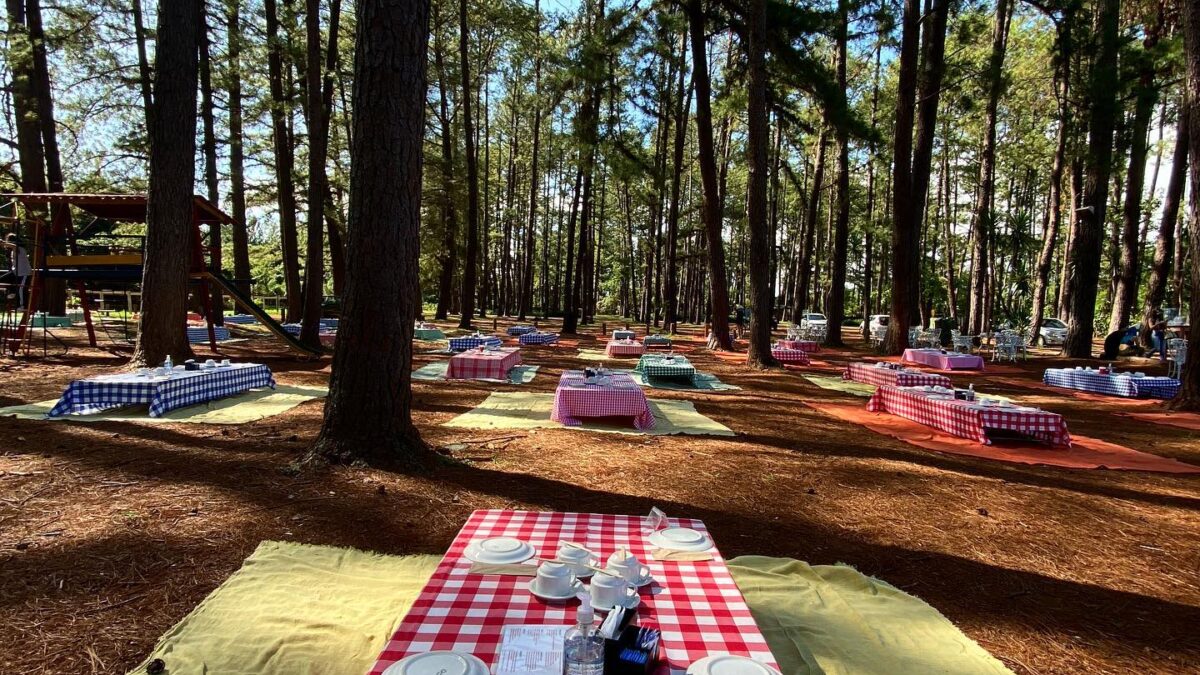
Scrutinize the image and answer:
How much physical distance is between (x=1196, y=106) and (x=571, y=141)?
14.5m

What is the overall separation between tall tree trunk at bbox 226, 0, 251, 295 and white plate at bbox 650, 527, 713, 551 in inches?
664

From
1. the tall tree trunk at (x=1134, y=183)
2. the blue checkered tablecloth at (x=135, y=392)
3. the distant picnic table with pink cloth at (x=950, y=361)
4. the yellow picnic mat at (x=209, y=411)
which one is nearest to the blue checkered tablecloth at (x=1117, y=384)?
the distant picnic table with pink cloth at (x=950, y=361)

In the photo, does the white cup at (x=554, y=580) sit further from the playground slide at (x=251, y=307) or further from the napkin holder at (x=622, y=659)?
the playground slide at (x=251, y=307)

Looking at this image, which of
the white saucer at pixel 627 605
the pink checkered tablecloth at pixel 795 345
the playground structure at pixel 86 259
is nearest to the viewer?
the white saucer at pixel 627 605

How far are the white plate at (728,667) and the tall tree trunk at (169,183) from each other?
10.1 metres

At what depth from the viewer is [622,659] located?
1551mm

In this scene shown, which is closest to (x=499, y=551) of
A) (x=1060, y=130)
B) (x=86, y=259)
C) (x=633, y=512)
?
(x=633, y=512)

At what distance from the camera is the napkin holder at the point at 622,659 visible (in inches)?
60.6

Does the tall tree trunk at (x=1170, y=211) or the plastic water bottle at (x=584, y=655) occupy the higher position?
the tall tree trunk at (x=1170, y=211)

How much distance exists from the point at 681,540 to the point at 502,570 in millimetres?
845

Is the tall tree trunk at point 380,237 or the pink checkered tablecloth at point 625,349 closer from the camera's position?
the tall tree trunk at point 380,237

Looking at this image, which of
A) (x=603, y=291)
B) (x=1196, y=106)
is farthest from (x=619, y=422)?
(x=603, y=291)

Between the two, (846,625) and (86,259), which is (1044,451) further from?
(86,259)

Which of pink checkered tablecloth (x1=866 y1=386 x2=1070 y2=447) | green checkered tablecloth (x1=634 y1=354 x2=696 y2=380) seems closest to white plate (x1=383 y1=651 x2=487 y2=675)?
pink checkered tablecloth (x1=866 y1=386 x2=1070 y2=447)
